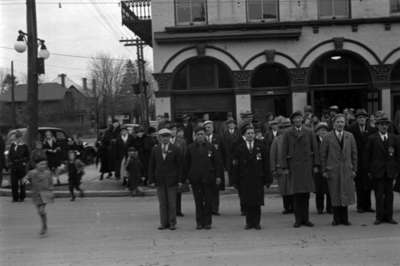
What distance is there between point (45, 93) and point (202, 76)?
75.6 meters

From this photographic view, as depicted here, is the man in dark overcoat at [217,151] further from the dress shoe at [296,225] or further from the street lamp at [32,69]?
the street lamp at [32,69]

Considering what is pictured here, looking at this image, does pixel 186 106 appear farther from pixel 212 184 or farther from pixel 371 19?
pixel 212 184

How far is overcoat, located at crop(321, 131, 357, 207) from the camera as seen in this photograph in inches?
413

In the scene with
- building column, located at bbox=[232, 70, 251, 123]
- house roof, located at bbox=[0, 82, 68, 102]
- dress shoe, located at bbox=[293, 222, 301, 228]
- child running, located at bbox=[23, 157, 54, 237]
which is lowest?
dress shoe, located at bbox=[293, 222, 301, 228]

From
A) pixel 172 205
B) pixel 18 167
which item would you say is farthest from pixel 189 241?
pixel 18 167

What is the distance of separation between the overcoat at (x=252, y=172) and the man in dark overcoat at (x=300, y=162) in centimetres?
39

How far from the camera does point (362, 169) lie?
11695 millimetres

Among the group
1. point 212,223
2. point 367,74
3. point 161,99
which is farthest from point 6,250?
point 367,74

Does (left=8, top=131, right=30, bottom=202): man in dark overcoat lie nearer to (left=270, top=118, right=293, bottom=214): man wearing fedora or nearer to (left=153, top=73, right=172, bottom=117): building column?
(left=270, top=118, right=293, bottom=214): man wearing fedora

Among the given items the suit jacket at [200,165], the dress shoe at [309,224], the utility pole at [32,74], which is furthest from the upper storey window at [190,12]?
the dress shoe at [309,224]

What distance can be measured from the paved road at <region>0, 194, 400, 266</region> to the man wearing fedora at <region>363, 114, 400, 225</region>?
1.26 feet

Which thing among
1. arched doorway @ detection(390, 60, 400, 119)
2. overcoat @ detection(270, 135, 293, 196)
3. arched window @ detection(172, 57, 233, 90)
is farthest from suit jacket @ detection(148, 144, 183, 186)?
arched doorway @ detection(390, 60, 400, 119)

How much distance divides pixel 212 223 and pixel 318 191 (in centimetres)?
230

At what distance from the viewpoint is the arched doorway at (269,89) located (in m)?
22.7
